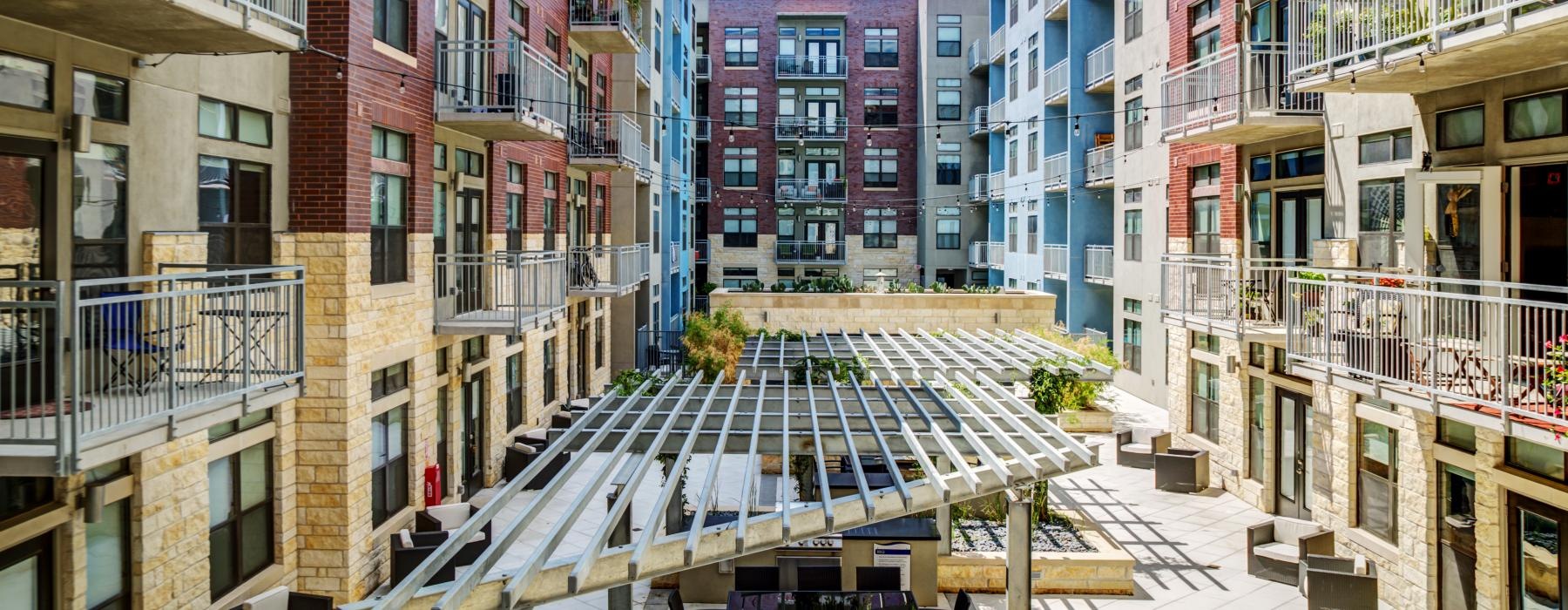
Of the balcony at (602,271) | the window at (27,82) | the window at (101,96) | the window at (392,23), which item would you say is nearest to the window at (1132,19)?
the balcony at (602,271)

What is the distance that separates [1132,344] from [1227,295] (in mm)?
12467

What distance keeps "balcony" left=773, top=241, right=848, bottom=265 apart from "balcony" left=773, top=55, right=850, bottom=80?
718 cm

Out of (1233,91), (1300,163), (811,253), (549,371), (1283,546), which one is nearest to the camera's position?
(1283,546)

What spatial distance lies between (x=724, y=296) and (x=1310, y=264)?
1685cm

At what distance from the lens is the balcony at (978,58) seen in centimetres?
4325

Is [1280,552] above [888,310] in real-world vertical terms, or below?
below

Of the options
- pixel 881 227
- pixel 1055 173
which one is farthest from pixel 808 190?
pixel 1055 173

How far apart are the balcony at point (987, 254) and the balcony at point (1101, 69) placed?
10.5 metres

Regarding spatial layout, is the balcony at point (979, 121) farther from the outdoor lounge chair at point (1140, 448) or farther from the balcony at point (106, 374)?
the balcony at point (106, 374)

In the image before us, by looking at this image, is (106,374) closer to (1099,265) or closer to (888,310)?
(888,310)

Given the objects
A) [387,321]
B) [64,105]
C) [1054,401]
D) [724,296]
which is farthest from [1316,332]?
[724,296]

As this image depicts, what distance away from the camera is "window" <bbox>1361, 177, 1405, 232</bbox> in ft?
42.8

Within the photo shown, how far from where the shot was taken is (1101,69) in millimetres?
30109

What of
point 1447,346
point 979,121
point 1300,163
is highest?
point 979,121
